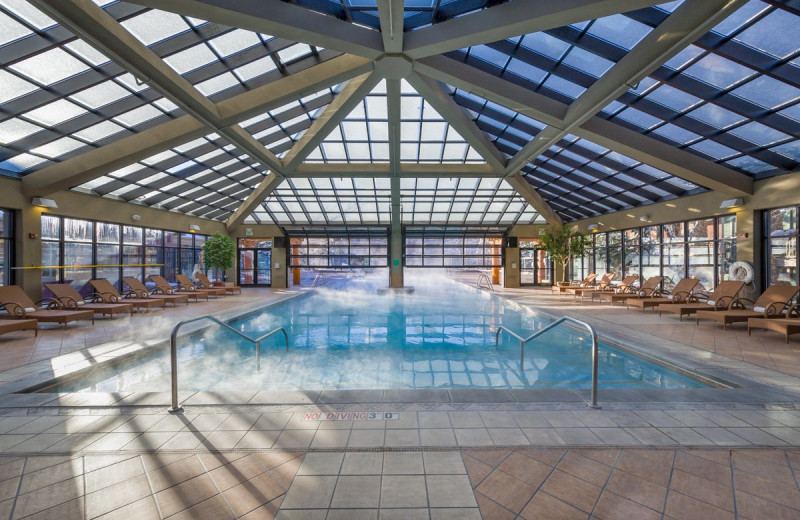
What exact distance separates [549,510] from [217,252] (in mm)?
16782

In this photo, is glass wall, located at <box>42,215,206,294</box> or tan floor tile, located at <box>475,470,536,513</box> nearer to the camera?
tan floor tile, located at <box>475,470,536,513</box>

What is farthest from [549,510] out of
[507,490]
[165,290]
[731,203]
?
[165,290]

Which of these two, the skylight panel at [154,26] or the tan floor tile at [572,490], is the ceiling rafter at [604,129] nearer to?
the skylight panel at [154,26]

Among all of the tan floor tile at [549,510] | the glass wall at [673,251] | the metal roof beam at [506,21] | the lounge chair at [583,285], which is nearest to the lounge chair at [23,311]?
the metal roof beam at [506,21]

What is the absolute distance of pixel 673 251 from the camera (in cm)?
1300

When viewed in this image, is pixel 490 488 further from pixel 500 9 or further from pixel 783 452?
pixel 500 9

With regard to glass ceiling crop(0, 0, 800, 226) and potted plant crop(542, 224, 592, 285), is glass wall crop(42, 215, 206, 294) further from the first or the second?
potted plant crop(542, 224, 592, 285)

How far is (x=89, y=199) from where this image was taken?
1142 cm

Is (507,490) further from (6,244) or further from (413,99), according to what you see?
(6,244)

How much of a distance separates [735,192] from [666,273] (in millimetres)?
4430

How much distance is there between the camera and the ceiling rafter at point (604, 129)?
846 cm

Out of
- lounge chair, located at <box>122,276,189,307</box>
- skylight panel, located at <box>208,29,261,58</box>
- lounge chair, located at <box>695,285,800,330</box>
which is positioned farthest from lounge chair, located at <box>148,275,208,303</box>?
lounge chair, located at <box>695,285,800,330</box>

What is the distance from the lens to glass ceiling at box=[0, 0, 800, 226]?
6078 mm

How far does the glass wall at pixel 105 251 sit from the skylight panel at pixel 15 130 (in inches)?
120
